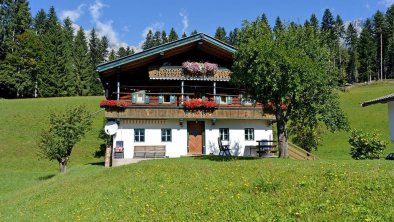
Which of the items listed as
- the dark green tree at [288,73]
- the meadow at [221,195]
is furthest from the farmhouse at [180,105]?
the meadow at [221,195]

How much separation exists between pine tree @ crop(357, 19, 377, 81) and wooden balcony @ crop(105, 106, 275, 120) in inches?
2882

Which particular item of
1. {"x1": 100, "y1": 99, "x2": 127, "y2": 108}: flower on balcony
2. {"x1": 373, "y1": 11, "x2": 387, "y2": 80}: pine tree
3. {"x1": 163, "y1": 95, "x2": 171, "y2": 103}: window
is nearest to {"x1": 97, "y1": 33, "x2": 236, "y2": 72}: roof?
{"x1": 100, "y1": 99, "x2": 127, "y2": 108}: flower on balcony

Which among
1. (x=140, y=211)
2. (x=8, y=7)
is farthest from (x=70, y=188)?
(x=8, y=7)

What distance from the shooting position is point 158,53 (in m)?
28.6

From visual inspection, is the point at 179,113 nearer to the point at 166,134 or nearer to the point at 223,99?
the point at 166,134

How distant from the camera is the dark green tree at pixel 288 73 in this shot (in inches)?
760

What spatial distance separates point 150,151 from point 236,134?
262 inches

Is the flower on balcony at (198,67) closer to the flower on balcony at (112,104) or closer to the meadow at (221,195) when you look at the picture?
the flower on balcony at (112,104)

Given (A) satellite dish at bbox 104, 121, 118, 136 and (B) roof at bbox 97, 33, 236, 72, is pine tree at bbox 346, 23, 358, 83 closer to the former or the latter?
(B) roof at bbox 97, 33, 236, 72

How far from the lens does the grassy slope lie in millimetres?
40500

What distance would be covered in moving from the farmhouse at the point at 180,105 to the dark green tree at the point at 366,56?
72.4 meters

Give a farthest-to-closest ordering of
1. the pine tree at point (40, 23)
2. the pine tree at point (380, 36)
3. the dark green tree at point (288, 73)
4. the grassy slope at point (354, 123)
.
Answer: the pine tree at point (40, 23), the pine tree at point (380, 36), the grassy slope at point (354, 123), the dark green tree at point (288, 73)

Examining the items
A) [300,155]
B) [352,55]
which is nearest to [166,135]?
[300,155]

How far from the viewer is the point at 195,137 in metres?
29.8
